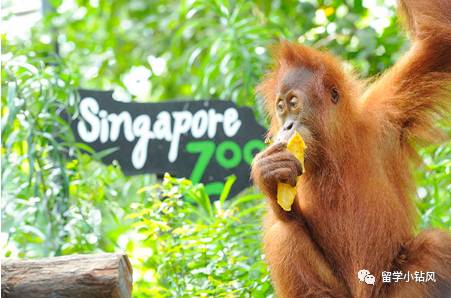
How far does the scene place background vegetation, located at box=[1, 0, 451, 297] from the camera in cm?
511

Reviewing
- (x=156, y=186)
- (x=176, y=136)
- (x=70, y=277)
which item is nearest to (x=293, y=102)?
(x=156, y=186)

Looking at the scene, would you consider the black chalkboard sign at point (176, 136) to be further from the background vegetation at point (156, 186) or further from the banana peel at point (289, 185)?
the banana peel at point (289, 185)

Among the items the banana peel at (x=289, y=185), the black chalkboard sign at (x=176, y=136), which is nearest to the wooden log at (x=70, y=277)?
the banana peel at (x=289, y=185)

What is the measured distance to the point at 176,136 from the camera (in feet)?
19.0

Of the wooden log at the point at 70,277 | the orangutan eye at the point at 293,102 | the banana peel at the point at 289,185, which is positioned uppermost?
the orangutan eye at the point at 293,102

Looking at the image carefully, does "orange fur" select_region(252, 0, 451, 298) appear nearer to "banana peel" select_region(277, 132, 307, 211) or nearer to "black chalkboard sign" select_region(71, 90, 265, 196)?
"banana peel" select_region(277, 132, 307, 211)

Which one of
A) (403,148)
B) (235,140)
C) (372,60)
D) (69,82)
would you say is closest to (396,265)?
(403,148)

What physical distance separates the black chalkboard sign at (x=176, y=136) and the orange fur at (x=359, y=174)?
1206mm

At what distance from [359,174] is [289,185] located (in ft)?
1.19

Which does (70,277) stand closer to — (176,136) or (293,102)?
(293,102)

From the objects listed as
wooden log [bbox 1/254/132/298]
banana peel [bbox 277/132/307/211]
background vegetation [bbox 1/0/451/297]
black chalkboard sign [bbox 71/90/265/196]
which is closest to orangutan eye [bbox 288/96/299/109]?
banana peel [bbox 277/132/307/211]

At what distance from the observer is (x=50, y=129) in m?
5.70

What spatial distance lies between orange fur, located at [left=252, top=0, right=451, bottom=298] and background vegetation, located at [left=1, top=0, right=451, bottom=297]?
591 mm

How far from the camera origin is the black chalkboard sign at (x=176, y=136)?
18.8 ft
